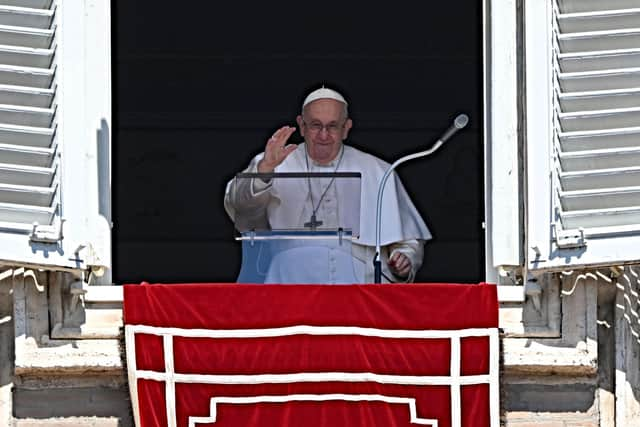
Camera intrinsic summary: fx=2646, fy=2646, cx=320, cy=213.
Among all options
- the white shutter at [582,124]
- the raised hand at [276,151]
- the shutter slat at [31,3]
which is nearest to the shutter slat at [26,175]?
the shutter slat at [31,3]

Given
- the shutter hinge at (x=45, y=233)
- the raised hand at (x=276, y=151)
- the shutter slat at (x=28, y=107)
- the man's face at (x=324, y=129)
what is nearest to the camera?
the shutter hinge at (x=45, y=233)

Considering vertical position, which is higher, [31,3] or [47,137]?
[31,3]

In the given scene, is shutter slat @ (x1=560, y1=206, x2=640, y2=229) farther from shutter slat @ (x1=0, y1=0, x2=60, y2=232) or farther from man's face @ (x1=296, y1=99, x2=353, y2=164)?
shutter slat @ (x1=0, y1=0, x2=60, y2=232)

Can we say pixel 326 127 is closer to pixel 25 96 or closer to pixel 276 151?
pixel 276 151

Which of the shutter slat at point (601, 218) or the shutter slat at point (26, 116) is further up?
the shutter slat at point (26, 116)

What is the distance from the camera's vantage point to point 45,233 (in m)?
7.73

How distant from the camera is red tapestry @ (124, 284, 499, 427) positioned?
25.7ft

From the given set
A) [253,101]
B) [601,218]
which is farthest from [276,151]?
[253,101]

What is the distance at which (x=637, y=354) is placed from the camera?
315 inches

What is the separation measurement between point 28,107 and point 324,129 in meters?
1.33

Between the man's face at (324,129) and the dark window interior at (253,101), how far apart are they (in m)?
2.16

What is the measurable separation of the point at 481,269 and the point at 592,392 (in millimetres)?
2255

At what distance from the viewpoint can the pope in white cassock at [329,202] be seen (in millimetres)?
8383

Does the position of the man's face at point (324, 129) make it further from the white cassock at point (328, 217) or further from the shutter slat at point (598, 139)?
the shutter slat at point (598, 139)
